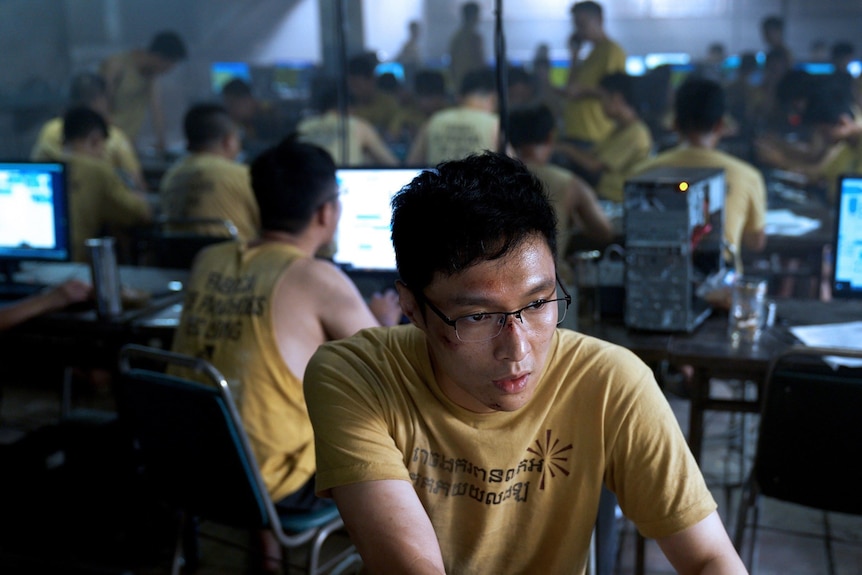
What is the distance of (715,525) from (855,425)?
724 millimetres

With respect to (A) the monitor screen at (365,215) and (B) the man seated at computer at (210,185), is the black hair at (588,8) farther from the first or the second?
(A) the monitor screen at (365,215)

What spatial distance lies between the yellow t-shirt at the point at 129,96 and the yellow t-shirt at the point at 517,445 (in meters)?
5.85

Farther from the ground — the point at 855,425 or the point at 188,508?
the point at 855,425

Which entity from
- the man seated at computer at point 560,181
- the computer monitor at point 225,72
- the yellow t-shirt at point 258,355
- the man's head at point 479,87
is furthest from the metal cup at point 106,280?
the computer monitor at point 225,72

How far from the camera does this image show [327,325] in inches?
76.0

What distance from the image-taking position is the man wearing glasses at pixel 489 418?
1.08m

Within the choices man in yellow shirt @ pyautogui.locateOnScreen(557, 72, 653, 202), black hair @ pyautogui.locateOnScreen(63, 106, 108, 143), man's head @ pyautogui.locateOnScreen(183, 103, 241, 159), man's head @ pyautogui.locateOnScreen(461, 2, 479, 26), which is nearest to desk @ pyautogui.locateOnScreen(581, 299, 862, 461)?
man's head @ pyautogui.locateOnScreen(183, 103, 241, 159)

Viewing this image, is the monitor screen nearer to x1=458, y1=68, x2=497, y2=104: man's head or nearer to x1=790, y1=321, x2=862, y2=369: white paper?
x1=790, y1=321, x2=862, y2=369: white paper

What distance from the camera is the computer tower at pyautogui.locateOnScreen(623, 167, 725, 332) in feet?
6.93

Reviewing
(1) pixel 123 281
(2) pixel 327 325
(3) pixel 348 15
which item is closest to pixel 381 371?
(2) pixel 327 325

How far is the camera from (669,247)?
213cm

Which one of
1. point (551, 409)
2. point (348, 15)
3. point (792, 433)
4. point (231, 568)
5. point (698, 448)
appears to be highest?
point (348, 15)

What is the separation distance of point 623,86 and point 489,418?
430 cm

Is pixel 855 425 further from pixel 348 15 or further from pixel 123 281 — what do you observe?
pixel 348 15
